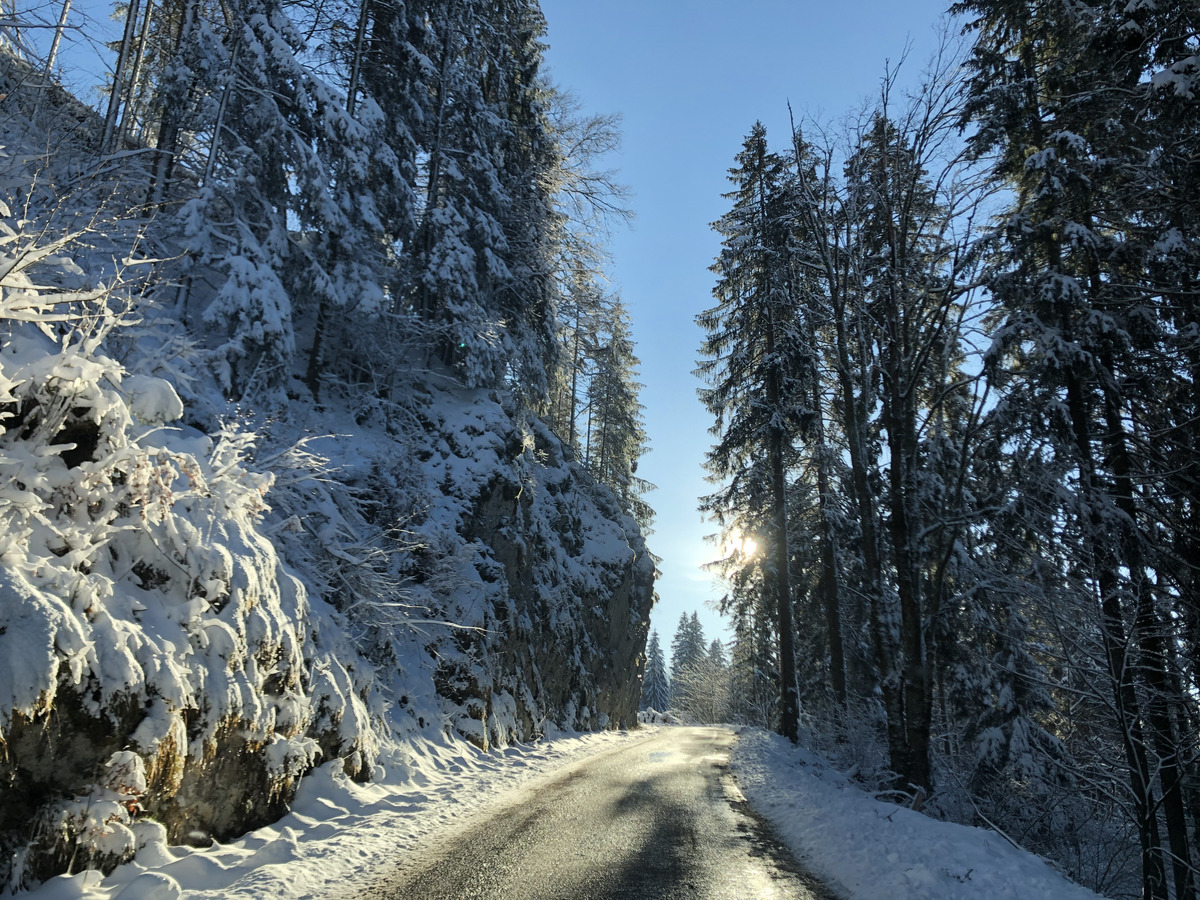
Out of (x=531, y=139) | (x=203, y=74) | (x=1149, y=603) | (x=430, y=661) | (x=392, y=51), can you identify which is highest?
(x=531, y=139)

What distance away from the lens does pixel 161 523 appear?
216 inches

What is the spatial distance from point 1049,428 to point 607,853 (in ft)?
31.9

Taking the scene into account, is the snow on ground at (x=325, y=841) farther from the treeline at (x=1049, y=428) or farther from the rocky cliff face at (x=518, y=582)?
the treeline at (x=1049, y=428)

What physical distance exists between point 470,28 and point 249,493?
720 inches

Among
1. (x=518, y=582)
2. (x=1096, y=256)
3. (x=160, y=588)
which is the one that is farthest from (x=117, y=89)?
(x=1096, y=256)

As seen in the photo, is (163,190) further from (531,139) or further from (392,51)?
(531,139)

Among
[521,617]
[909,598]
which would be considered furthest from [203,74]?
[909,598]

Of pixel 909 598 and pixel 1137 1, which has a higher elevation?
pixel 1137 1

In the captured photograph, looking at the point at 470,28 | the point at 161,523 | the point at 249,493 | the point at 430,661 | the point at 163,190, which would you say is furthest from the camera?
the point at 470,28

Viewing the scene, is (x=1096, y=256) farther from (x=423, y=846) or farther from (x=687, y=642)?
(x=687, y=642)

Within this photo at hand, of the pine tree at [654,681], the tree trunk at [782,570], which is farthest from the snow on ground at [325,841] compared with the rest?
the pine tree at [654,681]

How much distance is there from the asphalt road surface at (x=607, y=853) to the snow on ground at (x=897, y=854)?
406mm

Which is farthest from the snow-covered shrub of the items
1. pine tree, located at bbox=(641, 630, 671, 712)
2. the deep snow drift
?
pine tree, located at bbox=(641, 630, 671, 712)

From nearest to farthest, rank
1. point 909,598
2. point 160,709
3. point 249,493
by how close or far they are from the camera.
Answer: point 160,709
point 249,493
point 909,598
